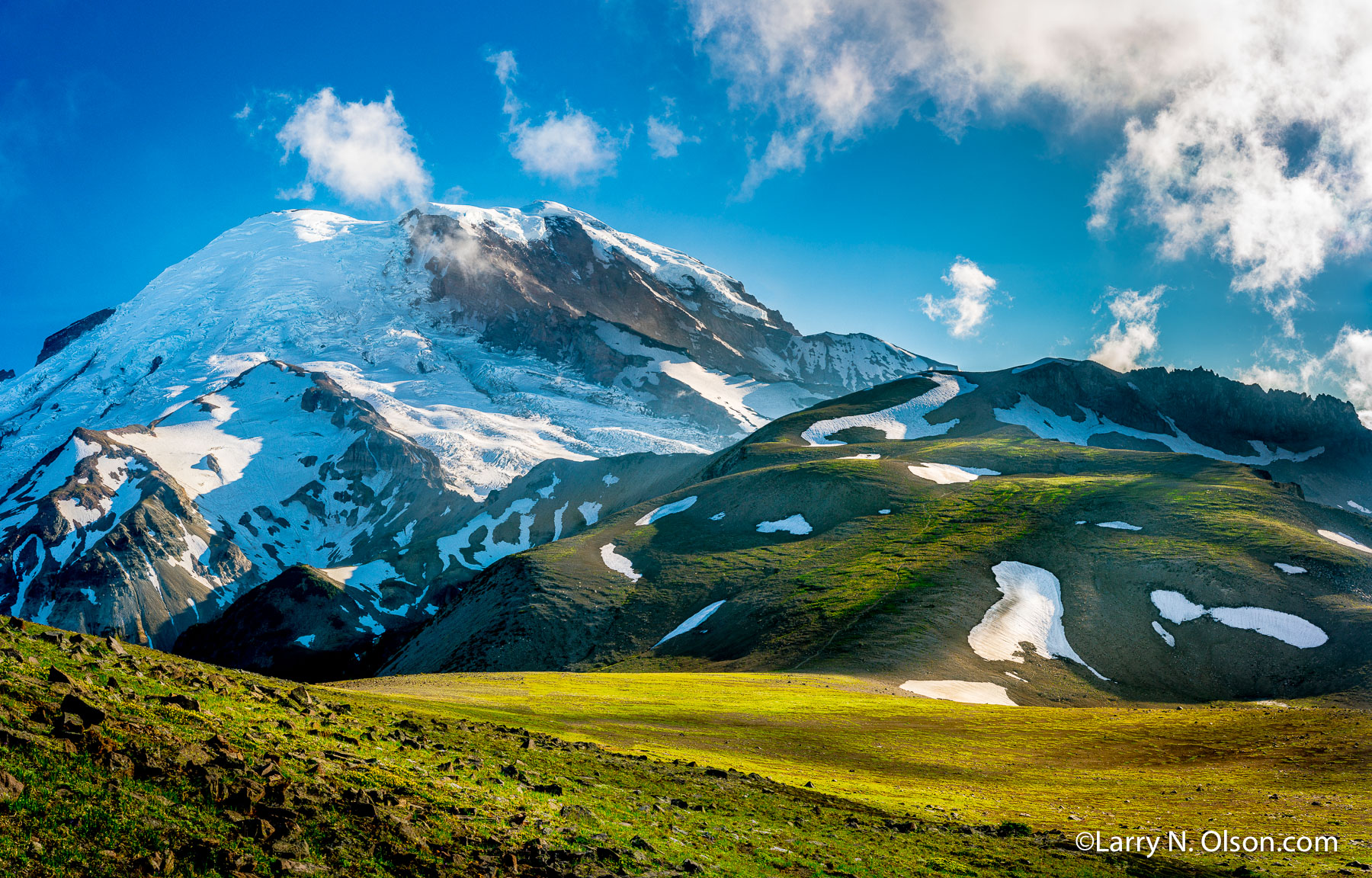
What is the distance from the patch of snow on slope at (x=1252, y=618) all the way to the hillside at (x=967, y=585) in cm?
24

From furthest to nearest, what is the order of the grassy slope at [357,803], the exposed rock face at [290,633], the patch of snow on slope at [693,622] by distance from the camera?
the exposed rock face at [290,633] → the patch of snow on slope at [693,622] → the grassy slope at [357,803]

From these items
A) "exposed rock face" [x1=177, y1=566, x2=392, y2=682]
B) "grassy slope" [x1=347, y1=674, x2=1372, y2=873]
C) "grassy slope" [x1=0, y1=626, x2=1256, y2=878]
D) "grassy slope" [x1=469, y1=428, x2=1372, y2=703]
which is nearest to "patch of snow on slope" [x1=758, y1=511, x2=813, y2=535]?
"grassy slope" [x1=469, y1=428, x2=1372, y2=703]

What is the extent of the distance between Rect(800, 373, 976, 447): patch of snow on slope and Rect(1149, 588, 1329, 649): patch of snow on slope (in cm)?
8769

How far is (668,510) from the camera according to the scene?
439ft

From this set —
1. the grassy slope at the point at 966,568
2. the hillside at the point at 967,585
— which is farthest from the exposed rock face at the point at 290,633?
the grassy slope at the point at 966,568

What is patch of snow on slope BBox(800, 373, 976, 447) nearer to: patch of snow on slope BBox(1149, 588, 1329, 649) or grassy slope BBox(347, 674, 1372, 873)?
patch of snow on slope BBox(1149, 588, 1329, 649)

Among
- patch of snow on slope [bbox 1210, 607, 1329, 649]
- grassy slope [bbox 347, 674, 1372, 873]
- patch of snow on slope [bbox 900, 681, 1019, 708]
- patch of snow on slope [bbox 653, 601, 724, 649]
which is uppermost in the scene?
patch of snow on slope [bbox 1210, 607, 1329, 649]

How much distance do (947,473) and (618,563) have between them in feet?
192

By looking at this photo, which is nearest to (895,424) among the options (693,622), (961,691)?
(693,622)

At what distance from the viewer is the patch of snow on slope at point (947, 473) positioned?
12769 cm

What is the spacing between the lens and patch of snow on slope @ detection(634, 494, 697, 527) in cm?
13112

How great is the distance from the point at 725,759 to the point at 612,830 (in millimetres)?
17816

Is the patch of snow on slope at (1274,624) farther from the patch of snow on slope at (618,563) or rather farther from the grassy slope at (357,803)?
the patch of snow on slope at (618,563)

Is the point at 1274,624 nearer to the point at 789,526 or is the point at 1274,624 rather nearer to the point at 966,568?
the point at 966,568
